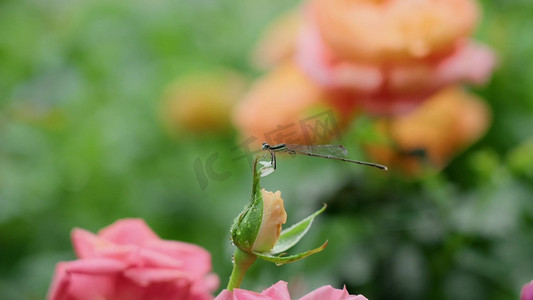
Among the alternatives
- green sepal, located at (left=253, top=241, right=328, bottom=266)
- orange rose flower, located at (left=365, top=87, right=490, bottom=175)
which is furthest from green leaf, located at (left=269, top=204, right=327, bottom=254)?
orange rose flower, located at (left=365, top=87, right=490, bottom=175)

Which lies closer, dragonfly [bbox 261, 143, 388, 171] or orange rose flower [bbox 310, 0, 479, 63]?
dragonfly [bbox 261, 143, 388, 171]

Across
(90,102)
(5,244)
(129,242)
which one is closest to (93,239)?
(129,242)

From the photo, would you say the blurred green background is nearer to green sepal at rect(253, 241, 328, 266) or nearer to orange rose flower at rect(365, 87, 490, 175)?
orange rose flower at rect(365, 87, 490, 175)

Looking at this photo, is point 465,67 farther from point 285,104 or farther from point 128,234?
point 128,234

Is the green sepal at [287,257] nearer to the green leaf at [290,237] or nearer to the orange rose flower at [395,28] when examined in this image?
the green leaf at [290,237]

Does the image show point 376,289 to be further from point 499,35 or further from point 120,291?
point 499,35

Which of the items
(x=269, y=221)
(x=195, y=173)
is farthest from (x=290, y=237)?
(x=195, y=173)
